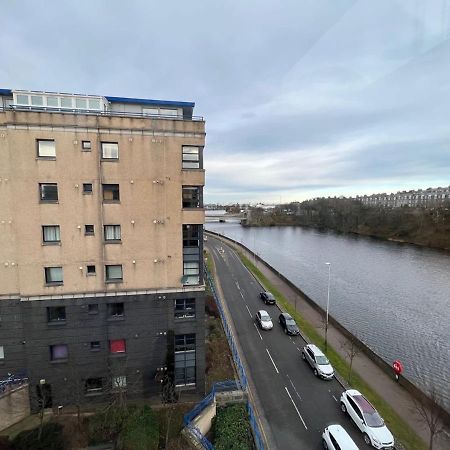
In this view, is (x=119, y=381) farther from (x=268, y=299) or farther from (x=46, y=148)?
(x=268, y=299)

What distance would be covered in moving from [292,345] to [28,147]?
26580 millimetres

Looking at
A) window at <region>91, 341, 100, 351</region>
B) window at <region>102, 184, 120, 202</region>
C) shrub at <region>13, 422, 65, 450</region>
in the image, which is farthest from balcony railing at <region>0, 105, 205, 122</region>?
shrub at <region>13, 422, 65, 450</region>

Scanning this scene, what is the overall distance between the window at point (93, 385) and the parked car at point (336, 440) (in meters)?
14.2

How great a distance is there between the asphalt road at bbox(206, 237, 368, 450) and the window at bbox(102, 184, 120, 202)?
16.7 m

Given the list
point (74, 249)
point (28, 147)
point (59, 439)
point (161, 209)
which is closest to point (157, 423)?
point (59, 439)

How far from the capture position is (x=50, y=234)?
63.8ft

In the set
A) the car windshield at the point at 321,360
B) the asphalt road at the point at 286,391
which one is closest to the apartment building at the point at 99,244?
the asphalt road at the point at 286,391

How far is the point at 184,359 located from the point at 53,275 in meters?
10.2

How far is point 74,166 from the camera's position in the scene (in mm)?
19031

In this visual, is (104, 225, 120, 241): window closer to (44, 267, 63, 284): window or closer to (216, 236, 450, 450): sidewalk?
(44, 267, 63, 284): window

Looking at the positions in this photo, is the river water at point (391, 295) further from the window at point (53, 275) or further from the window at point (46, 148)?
the window at point (46, 148)

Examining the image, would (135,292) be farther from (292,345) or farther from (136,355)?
(292,345)

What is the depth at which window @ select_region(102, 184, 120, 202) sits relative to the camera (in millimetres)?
19750

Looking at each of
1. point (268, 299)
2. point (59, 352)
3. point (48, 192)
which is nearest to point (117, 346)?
point (59, 352)
